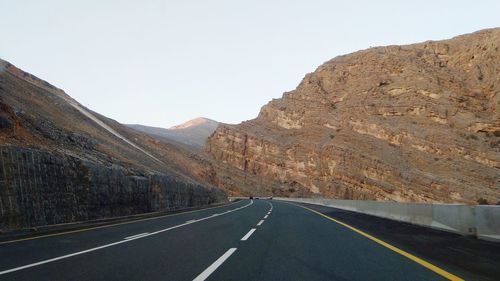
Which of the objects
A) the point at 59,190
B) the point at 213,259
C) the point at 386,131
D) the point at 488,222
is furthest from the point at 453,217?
the point at 386,131

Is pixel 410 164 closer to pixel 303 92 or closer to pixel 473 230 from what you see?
pixel 303 92

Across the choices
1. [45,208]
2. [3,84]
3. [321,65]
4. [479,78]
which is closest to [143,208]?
[45,208]

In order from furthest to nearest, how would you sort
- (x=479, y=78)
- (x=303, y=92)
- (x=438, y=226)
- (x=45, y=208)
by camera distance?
1. (x=303, y=92)
2. (x=479, y=78)
3. (x=45, y=208)
4. (x=438, y=226)

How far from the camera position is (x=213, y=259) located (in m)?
8.63

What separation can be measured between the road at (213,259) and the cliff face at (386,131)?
226 ft

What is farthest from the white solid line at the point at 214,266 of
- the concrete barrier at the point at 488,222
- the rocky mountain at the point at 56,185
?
the rocky mountain at the point at 56,185

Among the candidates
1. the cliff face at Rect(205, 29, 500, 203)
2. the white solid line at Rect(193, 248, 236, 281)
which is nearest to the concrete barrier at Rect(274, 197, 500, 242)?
the white solid line at Rect(193, 248, 236, 281)

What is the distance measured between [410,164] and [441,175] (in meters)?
6.82

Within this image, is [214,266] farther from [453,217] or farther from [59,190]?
[59,190]

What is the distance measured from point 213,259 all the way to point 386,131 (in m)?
87.5

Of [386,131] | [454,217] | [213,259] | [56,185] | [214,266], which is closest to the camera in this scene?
[214,266]

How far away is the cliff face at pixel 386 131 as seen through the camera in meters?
80.6

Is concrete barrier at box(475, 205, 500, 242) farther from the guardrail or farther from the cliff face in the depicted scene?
the cliff face

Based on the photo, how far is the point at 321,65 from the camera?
416ft
